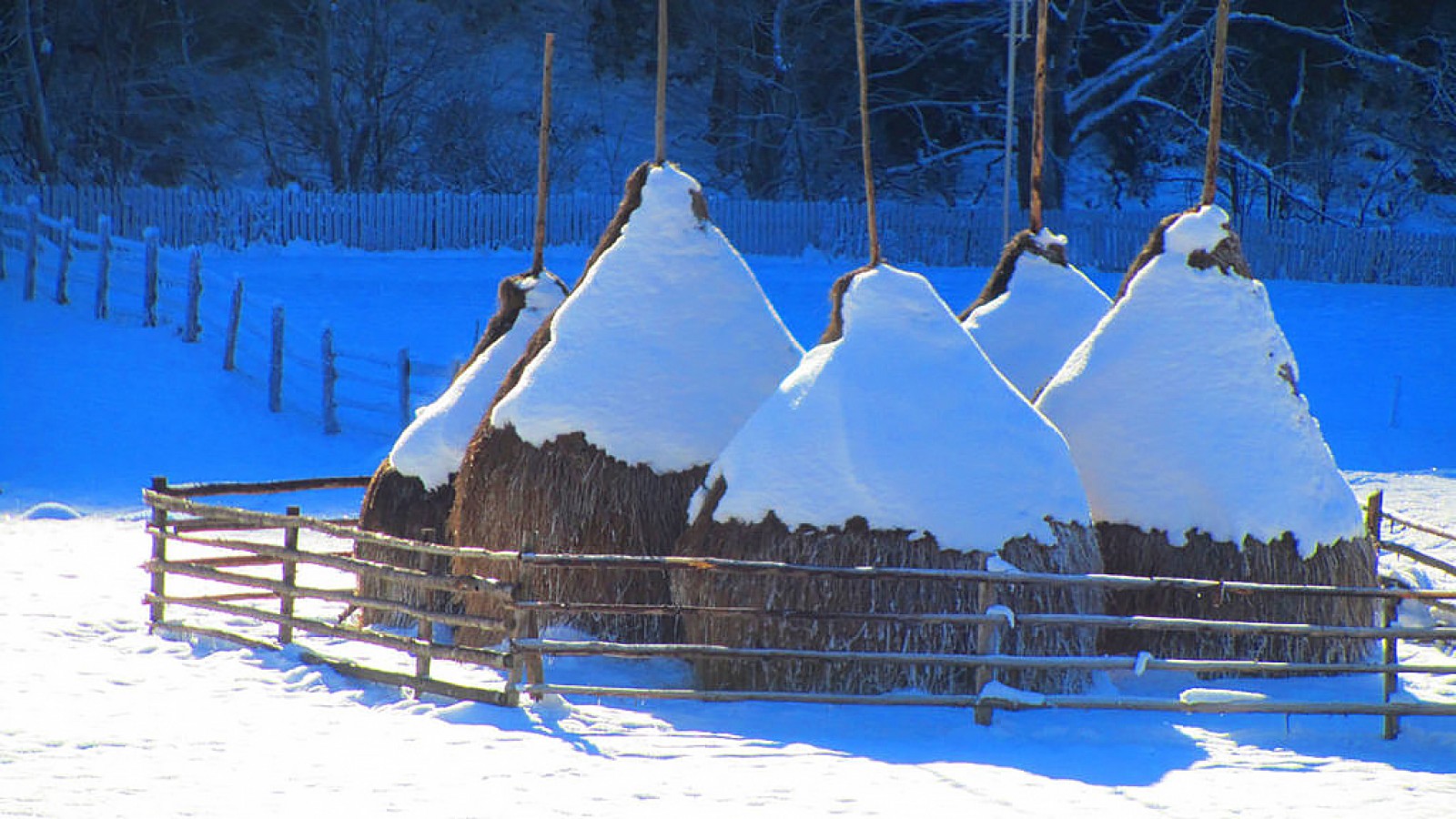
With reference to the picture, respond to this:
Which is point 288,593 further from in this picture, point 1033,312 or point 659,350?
point 1033,312

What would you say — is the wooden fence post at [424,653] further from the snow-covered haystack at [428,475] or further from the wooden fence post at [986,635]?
the wooden fence post at [986,635]

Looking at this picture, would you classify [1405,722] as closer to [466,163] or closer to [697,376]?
[697,376]

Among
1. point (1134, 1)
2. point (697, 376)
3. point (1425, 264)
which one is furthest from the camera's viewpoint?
Result: point (1134, 1)

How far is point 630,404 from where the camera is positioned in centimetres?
950

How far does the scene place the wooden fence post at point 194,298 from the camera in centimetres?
2197

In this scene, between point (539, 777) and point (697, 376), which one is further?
point (697, 376)

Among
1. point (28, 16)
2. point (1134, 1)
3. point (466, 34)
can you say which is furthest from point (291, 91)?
Answer: point (1134, 1)

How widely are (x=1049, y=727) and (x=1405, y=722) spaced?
2.00 meters

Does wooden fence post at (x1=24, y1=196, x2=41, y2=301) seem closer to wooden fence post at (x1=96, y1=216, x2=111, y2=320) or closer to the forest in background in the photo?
wooden fence post at (x1=96, y1=216, x2=111, y2=320)

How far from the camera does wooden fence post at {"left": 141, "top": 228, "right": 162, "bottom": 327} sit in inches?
892

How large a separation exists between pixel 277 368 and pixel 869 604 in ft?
47.1

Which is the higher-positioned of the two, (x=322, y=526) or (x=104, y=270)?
(x=104, y=270)

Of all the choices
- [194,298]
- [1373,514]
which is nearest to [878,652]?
[1373,514]

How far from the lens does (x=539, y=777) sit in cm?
702
